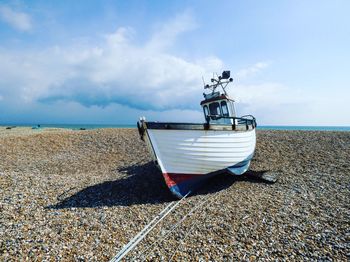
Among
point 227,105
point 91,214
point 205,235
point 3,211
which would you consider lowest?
point 205,235

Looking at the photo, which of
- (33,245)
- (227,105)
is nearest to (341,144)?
(227,105)

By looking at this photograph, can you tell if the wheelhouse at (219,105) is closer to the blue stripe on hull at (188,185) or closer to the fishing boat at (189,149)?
the fishing boat at (189,149)

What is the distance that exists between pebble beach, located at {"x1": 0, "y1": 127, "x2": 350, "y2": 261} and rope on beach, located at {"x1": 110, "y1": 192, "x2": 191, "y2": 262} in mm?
149

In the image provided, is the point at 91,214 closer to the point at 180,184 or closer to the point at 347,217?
the point at 180,184

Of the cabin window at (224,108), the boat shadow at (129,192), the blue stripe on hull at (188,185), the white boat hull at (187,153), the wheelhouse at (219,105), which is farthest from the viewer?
the cabin window at (224,108)

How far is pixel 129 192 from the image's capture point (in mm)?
9680

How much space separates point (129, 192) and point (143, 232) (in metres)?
3.60

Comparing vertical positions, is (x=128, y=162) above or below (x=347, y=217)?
above

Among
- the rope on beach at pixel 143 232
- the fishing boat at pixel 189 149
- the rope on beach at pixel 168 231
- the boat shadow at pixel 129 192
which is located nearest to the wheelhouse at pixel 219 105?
the fishing boat at pixel 189 149

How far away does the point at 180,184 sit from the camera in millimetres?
9023

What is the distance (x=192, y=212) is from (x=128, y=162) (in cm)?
865

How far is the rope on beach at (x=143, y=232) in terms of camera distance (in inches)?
204

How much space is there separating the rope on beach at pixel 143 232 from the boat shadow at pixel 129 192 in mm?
846

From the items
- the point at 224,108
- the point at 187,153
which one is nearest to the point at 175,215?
the point at 187,153
